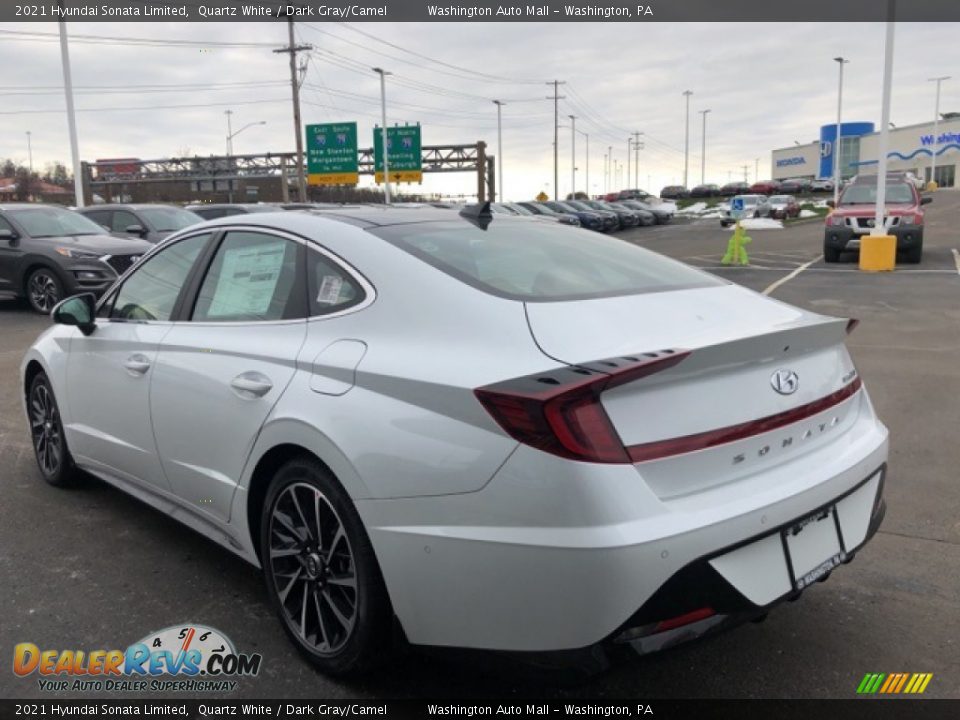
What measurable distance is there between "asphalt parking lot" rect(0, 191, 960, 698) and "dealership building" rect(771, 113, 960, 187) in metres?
92.3

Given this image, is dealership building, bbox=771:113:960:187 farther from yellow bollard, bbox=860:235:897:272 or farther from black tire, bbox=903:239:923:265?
yellow bollard, bbox=860:235:897:272

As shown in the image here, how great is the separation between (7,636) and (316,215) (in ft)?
6.62

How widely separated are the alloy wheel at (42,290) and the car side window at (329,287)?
10.6 metres

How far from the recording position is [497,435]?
2174 millimetres

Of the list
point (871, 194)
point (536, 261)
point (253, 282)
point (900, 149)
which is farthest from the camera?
point (900, 149)

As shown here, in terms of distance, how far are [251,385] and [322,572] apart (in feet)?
2.36

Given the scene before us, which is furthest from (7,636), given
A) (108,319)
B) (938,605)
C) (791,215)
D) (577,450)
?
(791,215)

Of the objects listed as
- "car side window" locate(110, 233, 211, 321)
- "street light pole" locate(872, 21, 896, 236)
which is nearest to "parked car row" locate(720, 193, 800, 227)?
"street light pole" locate(872, 21, 896, 236)

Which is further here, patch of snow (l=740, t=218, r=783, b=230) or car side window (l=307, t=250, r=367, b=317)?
patch of snow (l=740, t=218, r=783, b=230)

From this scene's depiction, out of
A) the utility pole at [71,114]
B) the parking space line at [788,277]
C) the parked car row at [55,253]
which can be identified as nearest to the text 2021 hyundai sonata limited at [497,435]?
the parked car row at [55,253]

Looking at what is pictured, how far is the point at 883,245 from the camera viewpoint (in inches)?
619

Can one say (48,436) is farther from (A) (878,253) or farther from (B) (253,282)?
(A) (878,253)

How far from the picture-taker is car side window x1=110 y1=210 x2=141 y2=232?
15.3 m

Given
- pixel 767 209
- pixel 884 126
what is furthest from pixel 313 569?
pixel 767 209
